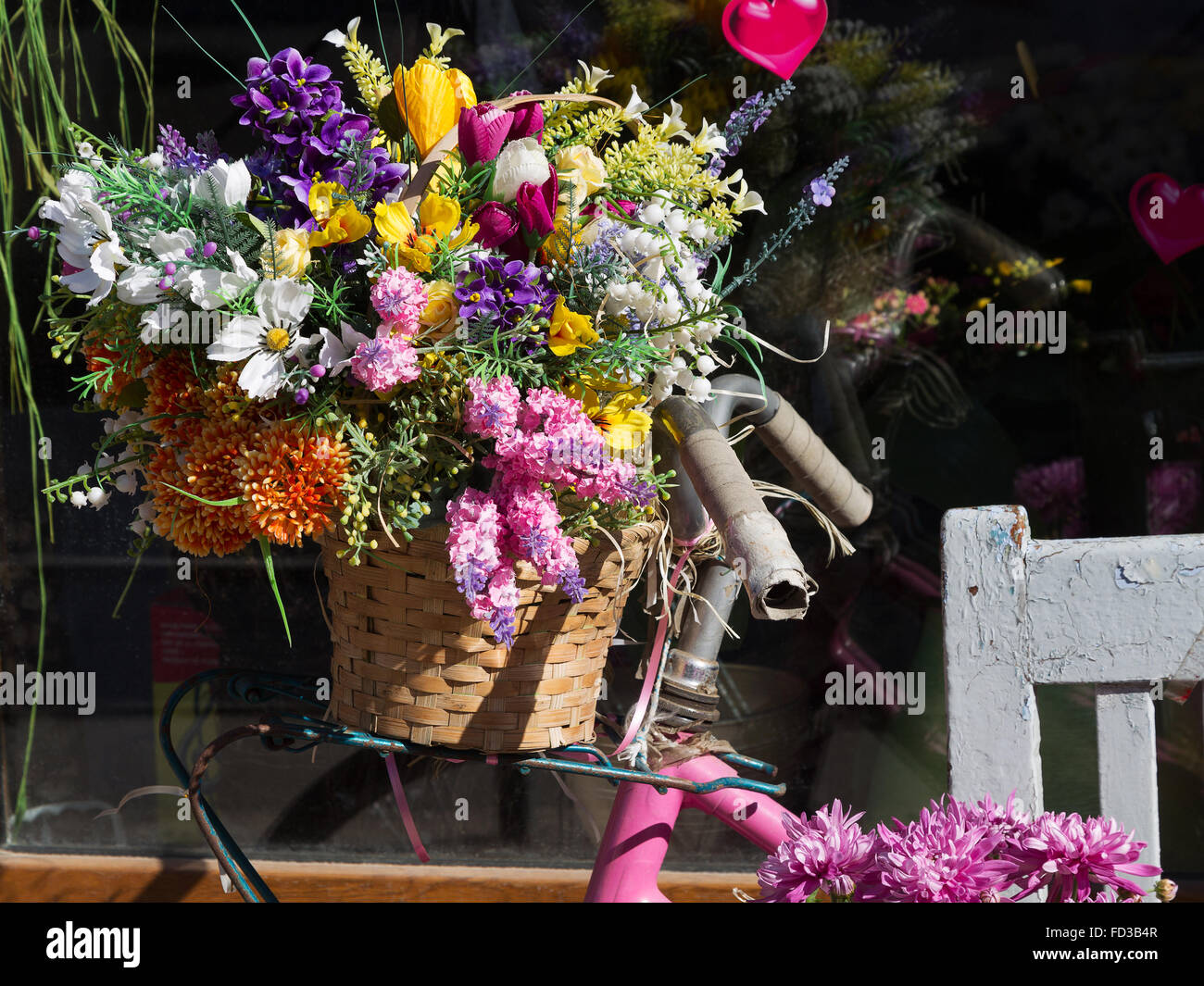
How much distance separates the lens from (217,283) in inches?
39.3

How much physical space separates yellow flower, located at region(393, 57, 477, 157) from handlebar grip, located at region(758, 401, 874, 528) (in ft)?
1.95

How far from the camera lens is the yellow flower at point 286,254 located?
0.99 metres

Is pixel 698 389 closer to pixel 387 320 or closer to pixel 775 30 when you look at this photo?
pixel 387 320

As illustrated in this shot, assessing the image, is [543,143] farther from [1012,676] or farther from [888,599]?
[888,599]

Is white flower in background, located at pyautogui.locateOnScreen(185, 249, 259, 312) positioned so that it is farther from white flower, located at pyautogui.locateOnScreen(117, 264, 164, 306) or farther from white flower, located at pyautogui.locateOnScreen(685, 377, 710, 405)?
white flower, located at pyautogui.locateOnScreen(685, 377, 710, 405)

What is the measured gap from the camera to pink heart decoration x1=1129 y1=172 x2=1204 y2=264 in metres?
2.21

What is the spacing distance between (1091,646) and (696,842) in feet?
4.93

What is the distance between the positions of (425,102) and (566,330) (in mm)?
284

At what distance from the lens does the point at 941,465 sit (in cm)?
231

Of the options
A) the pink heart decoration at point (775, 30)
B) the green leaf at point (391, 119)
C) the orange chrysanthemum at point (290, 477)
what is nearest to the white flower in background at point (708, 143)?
the green leaf at point (391, 119)

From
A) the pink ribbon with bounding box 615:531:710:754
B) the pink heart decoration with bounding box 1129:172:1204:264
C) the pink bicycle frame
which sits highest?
the pink heart decoration with bounding box 1129:172:1204:264

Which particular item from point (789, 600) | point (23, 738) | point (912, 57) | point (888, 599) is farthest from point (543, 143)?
point (23, 738)

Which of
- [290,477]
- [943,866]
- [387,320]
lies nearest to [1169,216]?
[943,866]

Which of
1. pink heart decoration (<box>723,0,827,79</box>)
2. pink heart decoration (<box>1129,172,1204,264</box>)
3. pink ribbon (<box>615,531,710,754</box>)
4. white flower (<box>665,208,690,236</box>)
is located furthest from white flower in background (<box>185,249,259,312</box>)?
pink heart decoration (<box>1129,172,1204,264</box>)
